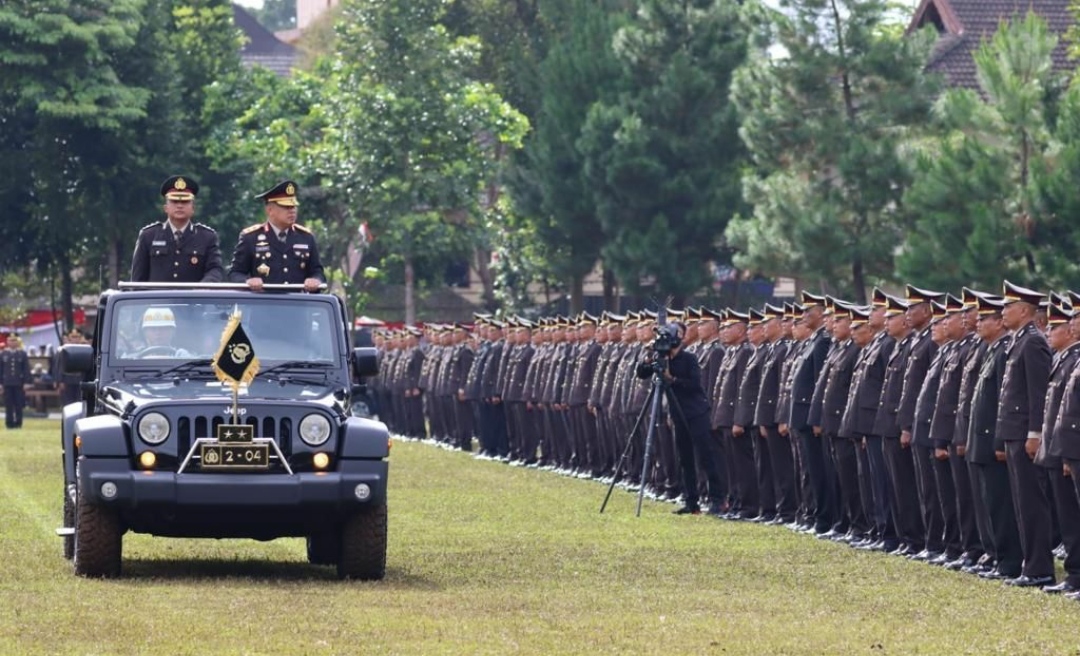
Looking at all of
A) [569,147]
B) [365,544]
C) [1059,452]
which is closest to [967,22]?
[569,147]

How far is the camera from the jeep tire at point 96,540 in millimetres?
15859

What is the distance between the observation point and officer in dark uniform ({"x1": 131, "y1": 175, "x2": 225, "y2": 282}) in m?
17.8

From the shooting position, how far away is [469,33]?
73.2m

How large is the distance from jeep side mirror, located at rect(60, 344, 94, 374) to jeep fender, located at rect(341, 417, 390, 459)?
65.6 inches

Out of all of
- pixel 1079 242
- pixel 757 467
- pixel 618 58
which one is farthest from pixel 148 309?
pixel 618 58

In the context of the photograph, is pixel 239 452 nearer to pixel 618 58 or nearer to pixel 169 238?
pixel 169 238

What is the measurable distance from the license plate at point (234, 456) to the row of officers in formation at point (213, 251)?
2370 millimetres

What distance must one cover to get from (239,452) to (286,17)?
480ft

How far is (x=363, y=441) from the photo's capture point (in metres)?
15.9

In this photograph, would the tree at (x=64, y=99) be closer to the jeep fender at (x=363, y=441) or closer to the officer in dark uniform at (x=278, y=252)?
the officer in dark uniform at (x=278, y=252)

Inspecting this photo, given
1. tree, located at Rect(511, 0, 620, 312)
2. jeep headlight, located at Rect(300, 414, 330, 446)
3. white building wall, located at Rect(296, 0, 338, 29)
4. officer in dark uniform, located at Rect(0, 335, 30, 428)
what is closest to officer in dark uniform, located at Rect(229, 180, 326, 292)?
jeep headlight, located at Rect(300, 414, 330, 446)

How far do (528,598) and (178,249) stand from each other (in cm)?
396

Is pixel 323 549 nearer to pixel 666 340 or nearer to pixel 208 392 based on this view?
pixel 208 392

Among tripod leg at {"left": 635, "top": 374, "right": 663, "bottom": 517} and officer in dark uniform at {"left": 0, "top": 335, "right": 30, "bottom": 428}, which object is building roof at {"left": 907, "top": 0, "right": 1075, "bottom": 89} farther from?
tripod leg at {"left": 635, "top": 374, "right": 663, "bottom": 517}
